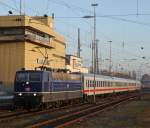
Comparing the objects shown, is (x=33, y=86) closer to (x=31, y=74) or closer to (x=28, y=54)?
(x=31, y=74)

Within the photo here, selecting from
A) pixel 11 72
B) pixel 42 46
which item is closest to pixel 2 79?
pixel 11 72

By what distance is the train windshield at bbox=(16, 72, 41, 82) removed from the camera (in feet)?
105

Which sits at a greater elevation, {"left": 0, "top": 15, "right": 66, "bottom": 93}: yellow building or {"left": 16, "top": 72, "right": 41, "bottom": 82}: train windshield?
{"left": 0, "top": 15, "right": 66, "bottom": 93}: yellow building

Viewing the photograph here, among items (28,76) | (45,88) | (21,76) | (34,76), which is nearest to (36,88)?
(45,88)

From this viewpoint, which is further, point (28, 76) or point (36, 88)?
point (28, 76)

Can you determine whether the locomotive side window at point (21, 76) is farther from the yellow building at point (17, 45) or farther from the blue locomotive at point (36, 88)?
the yellow building at point (17, 45)

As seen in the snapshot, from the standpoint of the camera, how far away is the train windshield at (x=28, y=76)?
3203 cm

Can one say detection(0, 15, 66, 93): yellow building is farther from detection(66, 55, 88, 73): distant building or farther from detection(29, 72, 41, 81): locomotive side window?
detection(29, 72, 41, 81): locomotive side window

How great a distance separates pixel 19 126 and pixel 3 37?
213ft

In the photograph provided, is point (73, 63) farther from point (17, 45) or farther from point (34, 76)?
point (34, 76)

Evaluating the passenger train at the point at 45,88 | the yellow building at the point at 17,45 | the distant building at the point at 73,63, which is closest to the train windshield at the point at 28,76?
the passenger train at the point at 45,88

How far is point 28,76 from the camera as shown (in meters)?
32.2

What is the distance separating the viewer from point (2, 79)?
84.1m

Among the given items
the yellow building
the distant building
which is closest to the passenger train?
the yellow building
